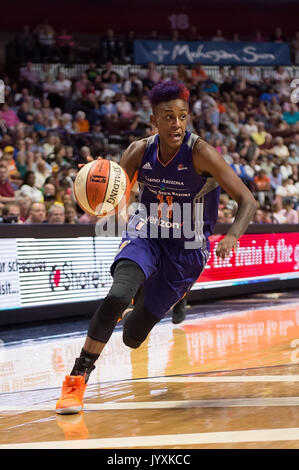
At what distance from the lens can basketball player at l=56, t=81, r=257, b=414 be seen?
14.2 ft

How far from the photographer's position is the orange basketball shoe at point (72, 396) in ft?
13.7

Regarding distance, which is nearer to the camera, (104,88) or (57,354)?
(57,354)

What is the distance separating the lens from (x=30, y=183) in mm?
11219

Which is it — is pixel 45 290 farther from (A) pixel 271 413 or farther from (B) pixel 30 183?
(A) pixel 271 413

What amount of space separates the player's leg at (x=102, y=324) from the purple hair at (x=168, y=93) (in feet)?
3.47

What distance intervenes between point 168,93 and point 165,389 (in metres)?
2.00

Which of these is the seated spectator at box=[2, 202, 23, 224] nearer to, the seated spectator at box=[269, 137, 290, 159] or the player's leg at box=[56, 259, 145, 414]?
the player's leg at box=[56, 259, 145, 414]

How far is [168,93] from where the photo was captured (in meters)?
4.49

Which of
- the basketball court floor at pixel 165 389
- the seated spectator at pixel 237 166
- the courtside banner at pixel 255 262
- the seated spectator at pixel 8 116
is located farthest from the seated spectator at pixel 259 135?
the basketball court floor at pixel 165 389

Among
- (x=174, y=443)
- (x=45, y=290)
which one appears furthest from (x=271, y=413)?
(x=45, y=290)

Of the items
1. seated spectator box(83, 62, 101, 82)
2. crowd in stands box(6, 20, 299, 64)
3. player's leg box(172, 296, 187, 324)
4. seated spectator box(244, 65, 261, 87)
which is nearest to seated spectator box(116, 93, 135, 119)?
seated spectator box(83, 62, 101, 82)

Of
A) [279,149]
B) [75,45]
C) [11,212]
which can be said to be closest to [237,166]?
[279,149]

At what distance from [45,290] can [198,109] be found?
10020 millimetres
